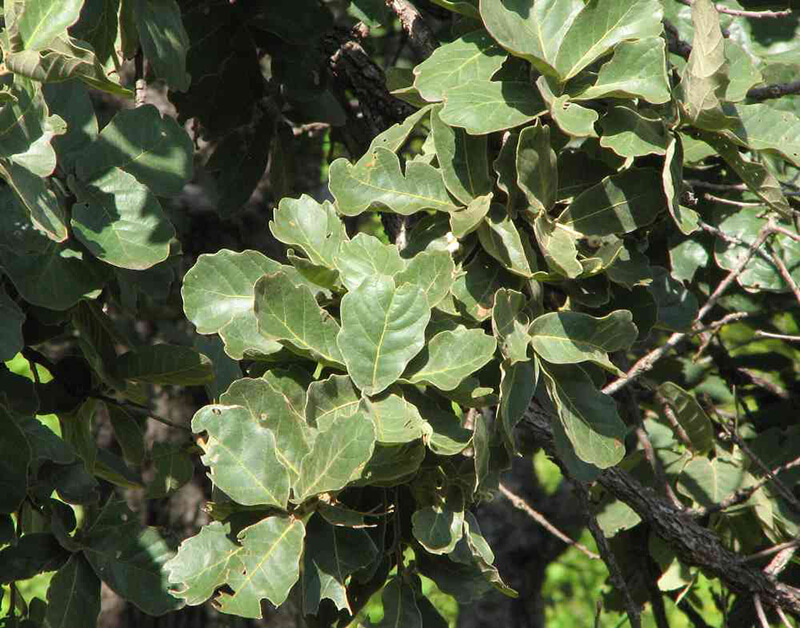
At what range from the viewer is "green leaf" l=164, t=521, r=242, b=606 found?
0.92 metres

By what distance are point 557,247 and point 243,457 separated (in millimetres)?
395

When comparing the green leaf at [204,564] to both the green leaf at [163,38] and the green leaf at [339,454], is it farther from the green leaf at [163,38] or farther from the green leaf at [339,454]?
the green leaf at [163,38]

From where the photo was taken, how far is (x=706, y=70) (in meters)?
1.04

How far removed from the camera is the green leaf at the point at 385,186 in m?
1.09

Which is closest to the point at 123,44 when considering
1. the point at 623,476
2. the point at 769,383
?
the point at 623,476

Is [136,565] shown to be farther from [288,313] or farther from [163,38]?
[163,38]

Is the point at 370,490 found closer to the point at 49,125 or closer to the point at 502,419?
the point at 502,419

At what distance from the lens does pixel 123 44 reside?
138 cm

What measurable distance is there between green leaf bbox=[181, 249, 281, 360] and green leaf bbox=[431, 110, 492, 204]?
22 centimetres

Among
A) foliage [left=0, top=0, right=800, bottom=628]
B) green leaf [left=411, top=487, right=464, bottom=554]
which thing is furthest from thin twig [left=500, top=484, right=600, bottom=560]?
green leaf [left=411, top=487, right=464, bottom=554]

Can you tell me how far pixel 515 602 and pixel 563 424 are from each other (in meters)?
1.74

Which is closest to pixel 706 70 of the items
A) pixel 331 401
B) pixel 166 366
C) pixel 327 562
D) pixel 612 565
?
pixel 331 401

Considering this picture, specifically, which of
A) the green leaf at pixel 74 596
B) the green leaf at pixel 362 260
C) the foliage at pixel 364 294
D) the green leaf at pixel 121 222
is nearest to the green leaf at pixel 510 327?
the foliage at pixel 364 294

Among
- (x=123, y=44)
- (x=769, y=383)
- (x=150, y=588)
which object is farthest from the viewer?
(x=769, y=383)
